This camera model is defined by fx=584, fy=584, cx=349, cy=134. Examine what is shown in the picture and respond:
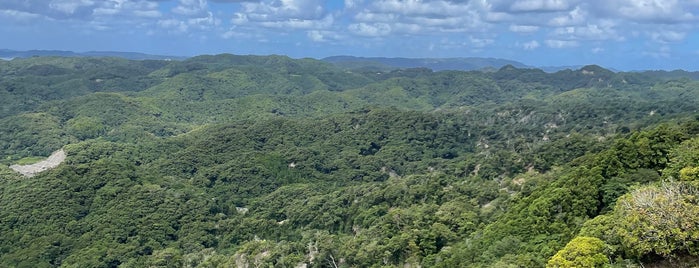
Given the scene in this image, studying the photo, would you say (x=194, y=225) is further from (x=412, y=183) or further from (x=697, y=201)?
(x=697, y=201)

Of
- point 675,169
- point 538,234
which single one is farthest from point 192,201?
point 675,169

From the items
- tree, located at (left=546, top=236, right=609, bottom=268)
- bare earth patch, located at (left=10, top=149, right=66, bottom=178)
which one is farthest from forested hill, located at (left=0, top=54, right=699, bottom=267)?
bare earth patch, located at (left=10, top=149, right=66, bottom=178)

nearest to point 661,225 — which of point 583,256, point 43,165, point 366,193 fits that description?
point 583,256

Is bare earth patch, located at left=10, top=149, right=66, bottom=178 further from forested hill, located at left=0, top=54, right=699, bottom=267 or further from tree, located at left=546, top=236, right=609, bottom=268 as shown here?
tree, located at left=546, top=236, right=609, bottom=268

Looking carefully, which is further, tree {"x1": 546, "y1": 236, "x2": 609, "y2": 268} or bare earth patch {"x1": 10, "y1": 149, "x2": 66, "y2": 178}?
bare earth patch {"x1": 10, "y1": 149, "x2": 66, "y2": 178}

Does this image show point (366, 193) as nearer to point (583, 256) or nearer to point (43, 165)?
point (583, 256)

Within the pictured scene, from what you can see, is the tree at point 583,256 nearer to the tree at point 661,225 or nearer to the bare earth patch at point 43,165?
the tree at point 661,225

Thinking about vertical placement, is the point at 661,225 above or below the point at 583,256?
above

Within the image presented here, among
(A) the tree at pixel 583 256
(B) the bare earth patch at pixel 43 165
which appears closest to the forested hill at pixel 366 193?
(A) the tree at pixel 583 256
